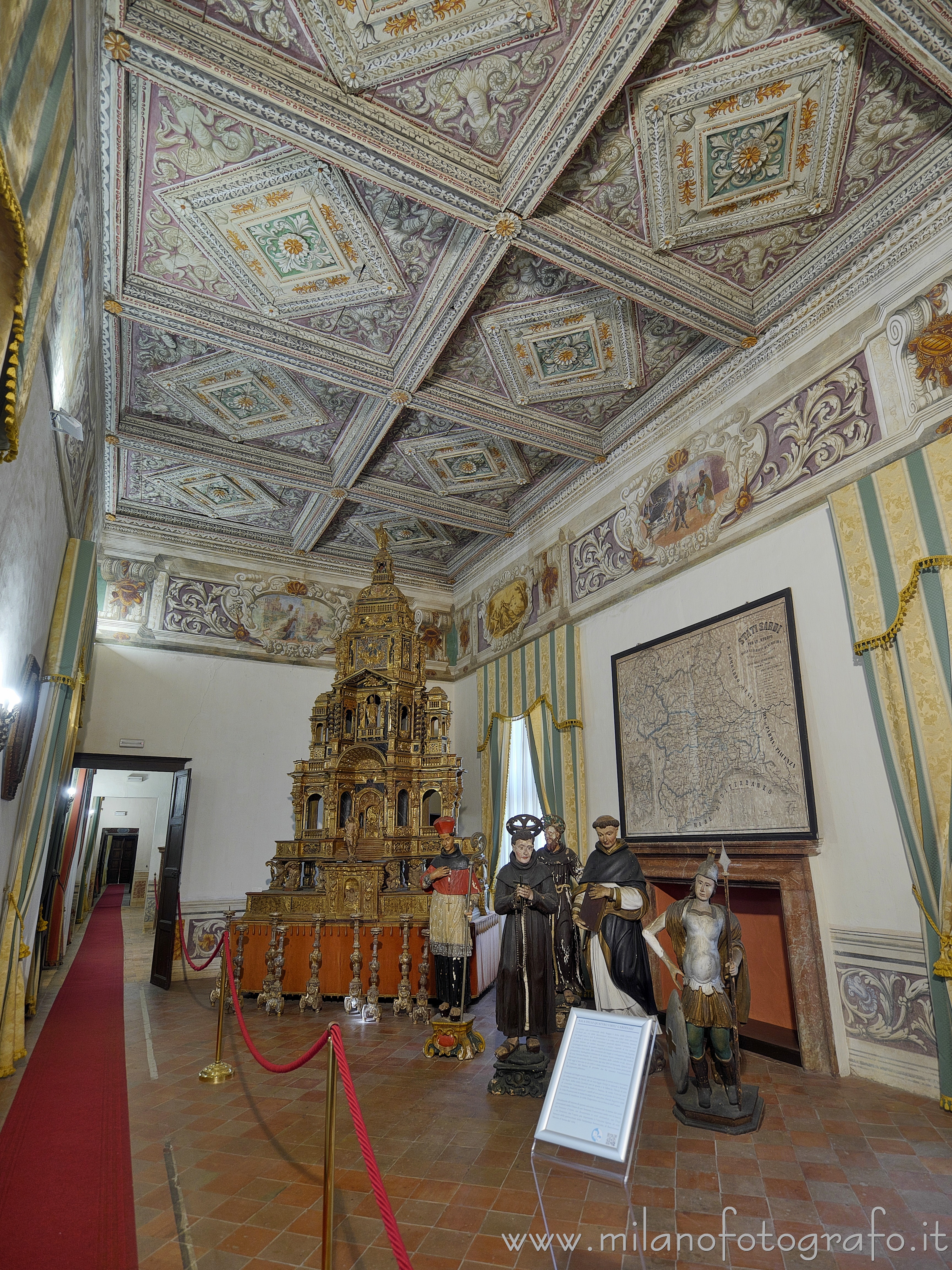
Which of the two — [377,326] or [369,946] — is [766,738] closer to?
[369,946]

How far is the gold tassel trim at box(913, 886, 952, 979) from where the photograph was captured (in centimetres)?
512

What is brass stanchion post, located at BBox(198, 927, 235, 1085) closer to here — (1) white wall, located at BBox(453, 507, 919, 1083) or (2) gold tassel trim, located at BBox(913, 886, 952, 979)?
(1) white wall, located at BBox(453, 507, 919, 1083)

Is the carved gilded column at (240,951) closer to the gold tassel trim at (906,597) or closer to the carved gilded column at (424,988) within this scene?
the carved gilded column at (424,988)

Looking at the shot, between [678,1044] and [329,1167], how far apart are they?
2941mm

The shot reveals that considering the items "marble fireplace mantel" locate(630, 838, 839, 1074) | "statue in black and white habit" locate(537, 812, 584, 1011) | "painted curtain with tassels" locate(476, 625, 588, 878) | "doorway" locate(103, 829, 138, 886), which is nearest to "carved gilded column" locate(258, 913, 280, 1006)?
"statue in black and white habit" locate(537, 812, 584, 1011)

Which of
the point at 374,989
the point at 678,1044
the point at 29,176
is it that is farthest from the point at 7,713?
the point at 374,989

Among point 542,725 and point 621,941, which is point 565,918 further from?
point 542,725

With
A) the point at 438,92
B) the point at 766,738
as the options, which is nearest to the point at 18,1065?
the point at 766,738

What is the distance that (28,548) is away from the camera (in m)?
4.96

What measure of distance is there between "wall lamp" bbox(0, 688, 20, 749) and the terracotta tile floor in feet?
9.35

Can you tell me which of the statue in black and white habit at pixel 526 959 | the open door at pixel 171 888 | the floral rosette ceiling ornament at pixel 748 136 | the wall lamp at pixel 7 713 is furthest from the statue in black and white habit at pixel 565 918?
the floral rosette ceiling ornament at pixel 748 136

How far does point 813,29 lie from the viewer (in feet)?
16.7

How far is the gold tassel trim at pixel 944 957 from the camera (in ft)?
16.8

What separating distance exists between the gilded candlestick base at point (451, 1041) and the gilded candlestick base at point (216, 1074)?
5.87 ft
